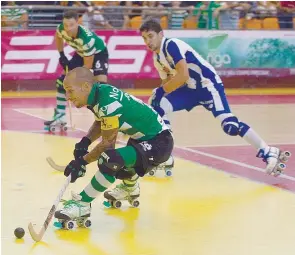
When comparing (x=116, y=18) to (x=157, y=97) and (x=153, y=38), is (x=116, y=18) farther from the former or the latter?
(x=153, y=38)

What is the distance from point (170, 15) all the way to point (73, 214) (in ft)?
45.1

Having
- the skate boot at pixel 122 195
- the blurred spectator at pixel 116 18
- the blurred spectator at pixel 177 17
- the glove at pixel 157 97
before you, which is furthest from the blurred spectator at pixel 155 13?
the skate boot at pixel 122 195

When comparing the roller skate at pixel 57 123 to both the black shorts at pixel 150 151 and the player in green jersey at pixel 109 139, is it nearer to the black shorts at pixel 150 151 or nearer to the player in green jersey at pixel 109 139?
the player in green jersey at pixel 109 139

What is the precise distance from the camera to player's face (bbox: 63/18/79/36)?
523 inches

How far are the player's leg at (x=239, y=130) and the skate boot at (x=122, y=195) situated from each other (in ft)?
6.95

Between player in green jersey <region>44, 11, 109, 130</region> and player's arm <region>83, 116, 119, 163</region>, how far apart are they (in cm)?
566

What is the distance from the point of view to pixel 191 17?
70.1 ft

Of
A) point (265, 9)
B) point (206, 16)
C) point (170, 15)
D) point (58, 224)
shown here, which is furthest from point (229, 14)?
point (58, 224)

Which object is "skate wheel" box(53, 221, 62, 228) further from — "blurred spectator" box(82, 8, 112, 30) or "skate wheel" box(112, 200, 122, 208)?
"blurred spectator" box(82, 8, 112, 30)

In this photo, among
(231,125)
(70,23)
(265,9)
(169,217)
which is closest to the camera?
(169,217)

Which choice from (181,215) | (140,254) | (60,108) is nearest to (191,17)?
(60,108)

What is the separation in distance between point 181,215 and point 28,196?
1.71 metres

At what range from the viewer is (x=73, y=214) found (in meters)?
7.80

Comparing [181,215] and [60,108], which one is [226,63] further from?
[181,215]
